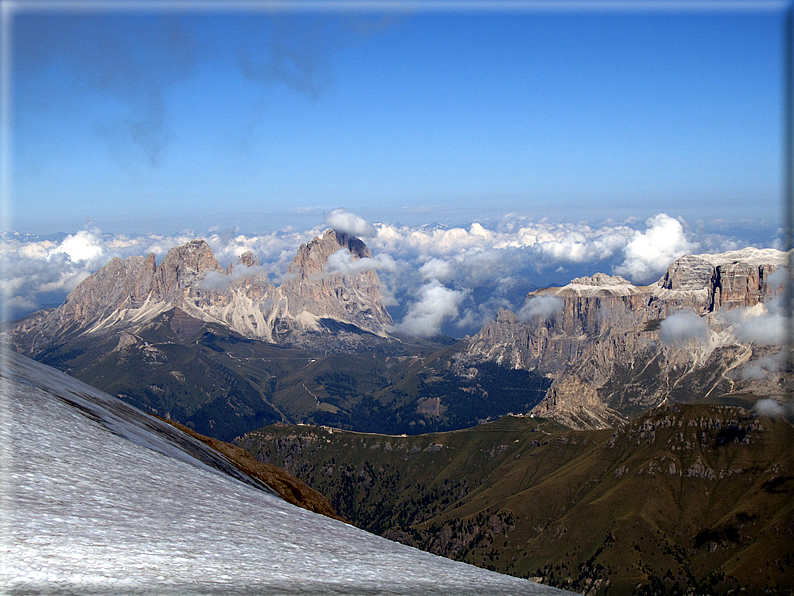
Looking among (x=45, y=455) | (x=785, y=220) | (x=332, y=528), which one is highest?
(x=785, y=220)

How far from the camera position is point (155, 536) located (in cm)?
890

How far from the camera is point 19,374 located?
16578 mm

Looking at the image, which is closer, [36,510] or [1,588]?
[1,588]

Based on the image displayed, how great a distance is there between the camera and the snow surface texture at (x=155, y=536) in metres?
7.78

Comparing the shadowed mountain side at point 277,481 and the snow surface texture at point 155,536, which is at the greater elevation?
the snow surface texture at point 155,536

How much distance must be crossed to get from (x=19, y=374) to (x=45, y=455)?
6.93 m

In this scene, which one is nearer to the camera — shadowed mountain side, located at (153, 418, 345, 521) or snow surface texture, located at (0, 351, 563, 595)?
snow surface texture, located at (0, 351, 563, 595)

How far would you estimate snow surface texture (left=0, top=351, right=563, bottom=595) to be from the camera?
7.78m

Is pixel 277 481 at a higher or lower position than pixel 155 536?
lower

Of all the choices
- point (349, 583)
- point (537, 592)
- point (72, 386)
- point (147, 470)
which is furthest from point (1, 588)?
point (72, 386)

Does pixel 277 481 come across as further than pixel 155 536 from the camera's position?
Yes

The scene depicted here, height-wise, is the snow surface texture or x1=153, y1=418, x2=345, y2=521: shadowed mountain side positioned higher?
the snow surface texture

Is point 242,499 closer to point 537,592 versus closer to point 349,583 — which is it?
point 349,583

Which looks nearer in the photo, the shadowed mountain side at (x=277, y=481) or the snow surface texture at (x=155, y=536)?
the snow surface texture at (x=155, y=536)
